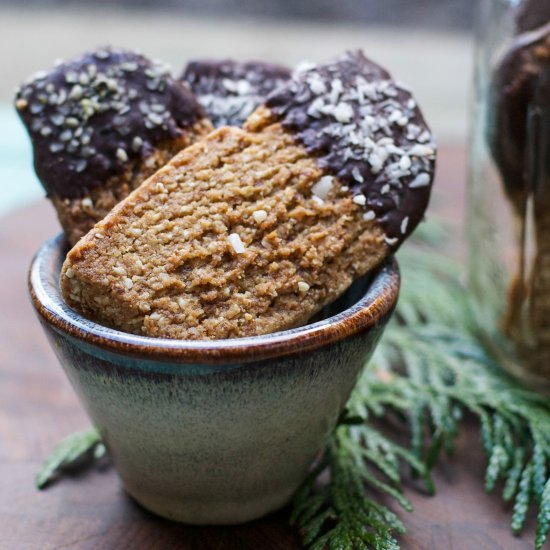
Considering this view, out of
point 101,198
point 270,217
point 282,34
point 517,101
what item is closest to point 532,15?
point 517,101

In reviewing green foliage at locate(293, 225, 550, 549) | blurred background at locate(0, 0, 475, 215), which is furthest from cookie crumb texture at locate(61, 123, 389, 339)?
blurred background at locate(0, 0, 475, 215)

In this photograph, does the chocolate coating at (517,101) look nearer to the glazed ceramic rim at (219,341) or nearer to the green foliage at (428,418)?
the green foliage at (428,418)

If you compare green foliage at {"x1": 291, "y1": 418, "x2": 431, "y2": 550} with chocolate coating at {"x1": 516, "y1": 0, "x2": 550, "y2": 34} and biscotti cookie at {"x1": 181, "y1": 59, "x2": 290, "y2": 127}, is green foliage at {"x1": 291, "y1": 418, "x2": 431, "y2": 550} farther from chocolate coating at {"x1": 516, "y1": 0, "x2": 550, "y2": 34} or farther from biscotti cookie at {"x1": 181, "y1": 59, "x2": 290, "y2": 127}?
chocolate coating at {"x1": 516, "y1": 0, "x2": 550, "y2": 34}

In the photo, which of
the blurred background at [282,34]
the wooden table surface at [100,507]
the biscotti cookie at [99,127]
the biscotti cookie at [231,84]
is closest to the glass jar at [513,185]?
the wooden table surface at [100,507]

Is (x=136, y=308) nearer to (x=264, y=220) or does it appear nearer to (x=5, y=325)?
(x=264, y=220)

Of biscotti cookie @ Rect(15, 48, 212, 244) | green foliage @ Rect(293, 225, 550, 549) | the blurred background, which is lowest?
the blurred background

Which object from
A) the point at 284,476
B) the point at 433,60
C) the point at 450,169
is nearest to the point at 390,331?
the point at 284,476
